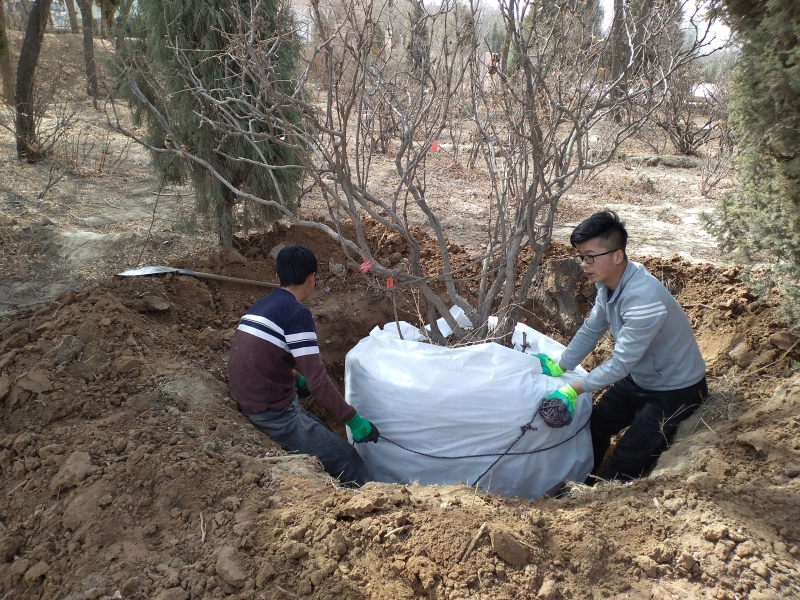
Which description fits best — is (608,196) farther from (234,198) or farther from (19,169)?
(19,169)

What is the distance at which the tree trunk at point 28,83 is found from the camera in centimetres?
682

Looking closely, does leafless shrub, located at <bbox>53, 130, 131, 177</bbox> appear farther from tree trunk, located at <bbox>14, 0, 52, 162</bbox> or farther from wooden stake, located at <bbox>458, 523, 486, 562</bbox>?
wooden stake, located at <bbox>458, 523, 486, 562</bbox>

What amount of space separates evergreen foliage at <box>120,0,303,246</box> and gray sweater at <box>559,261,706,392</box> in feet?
7.58

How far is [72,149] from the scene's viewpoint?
7.15 m

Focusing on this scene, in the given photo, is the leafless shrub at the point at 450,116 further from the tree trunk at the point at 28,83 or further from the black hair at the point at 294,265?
the tree trunk at the point at 28,83

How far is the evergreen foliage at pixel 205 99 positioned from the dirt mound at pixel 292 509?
68.1 inches

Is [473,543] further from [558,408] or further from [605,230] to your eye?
[605,230]

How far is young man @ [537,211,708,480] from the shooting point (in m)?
2.37

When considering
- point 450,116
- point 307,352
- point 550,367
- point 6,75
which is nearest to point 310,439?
point 307,352

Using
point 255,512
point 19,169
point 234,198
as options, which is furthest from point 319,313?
point 19,169

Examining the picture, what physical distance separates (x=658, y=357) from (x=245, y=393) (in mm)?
1870

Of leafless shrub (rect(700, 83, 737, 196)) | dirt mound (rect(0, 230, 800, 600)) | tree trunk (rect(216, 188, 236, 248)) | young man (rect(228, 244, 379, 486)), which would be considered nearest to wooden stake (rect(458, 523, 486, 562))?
dirt mound (rect(0, 230, 800, 600))

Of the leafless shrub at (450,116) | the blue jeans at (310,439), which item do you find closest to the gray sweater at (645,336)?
the leafless shrub at (450,116)

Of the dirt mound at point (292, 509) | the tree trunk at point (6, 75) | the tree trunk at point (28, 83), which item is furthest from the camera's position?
the tree trunk at point (6, 75)
